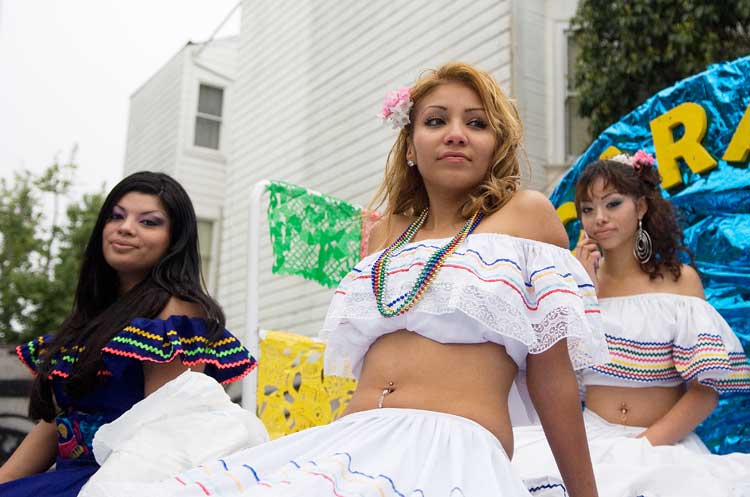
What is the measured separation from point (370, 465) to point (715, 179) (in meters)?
2.83

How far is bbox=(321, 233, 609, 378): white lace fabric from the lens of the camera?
178cm

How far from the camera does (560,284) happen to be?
183cm

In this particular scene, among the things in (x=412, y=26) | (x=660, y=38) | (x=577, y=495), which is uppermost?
(x=412, y=26)

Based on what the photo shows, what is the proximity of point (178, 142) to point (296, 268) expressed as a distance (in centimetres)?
913

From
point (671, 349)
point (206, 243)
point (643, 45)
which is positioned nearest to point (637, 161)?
point (671, 349)

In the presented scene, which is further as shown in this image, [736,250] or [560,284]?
[736,250]

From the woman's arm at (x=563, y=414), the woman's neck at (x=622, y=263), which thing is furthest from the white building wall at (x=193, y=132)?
the woman's arm at (x=563, y=414)

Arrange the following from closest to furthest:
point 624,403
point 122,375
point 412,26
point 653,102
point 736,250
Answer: point 122,375
point 624,403
point 736,250
point 653,102
point 412,26

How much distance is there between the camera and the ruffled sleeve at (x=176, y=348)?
2.31 metres

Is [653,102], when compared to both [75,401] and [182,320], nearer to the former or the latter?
[182,320]

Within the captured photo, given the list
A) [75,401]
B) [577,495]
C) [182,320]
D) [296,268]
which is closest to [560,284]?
[577,495]

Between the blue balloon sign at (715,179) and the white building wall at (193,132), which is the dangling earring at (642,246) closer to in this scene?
the blue balloon sign at (715,179)

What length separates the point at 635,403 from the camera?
2.99 m

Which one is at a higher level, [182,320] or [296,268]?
[296,268]
